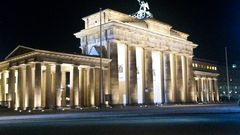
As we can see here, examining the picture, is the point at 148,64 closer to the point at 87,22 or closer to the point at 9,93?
the point at 87,22

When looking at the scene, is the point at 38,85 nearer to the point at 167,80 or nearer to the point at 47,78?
the point at 47,78

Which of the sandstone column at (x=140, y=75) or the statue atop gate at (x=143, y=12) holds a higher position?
the statue atop gate at (x=143, y=12)

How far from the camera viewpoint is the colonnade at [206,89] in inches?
4237

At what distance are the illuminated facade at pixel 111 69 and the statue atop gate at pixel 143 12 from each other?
197 inches

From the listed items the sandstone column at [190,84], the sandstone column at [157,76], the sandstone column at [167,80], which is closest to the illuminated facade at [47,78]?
the sandstone column at [157,76]

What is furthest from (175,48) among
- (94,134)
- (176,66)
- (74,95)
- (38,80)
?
(94,134)

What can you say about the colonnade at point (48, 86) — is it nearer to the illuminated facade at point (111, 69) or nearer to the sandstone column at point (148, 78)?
the illuminated facade at point (111, 69)

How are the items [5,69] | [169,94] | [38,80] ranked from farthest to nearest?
[169,94], [5,69], [38,80]

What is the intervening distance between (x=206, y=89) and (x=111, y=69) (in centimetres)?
5582

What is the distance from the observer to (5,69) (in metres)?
66.2

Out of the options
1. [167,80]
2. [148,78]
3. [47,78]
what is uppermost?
[148,78]

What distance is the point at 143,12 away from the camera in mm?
86062

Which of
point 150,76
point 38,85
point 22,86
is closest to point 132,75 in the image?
point 150,76

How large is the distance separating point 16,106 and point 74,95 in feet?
36.3
